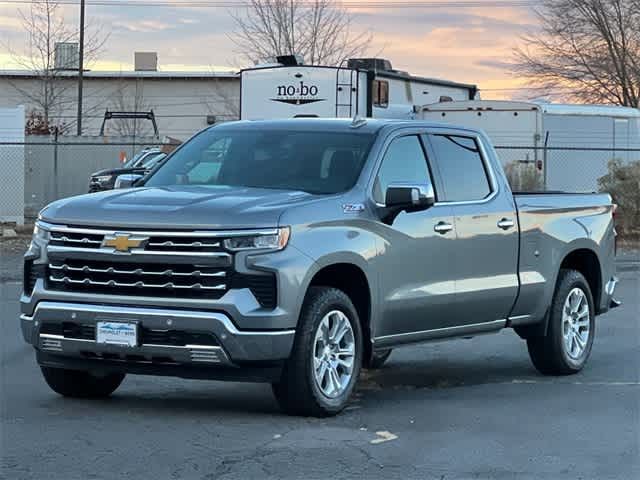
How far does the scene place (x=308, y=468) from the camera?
6844 millimetres

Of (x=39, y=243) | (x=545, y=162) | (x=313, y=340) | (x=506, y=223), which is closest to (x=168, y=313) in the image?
(x=313, y=340)

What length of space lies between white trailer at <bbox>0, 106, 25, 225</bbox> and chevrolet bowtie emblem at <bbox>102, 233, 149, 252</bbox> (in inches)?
825

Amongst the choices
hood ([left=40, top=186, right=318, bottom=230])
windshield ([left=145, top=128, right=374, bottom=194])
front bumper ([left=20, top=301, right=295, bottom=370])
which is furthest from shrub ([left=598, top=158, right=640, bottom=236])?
front bumper ([left=20, top=301, right=295, bottom=370])

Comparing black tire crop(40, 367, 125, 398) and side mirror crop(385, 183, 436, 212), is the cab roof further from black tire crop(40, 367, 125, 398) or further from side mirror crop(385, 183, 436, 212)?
black tire crop(40, 367, 125, 398)

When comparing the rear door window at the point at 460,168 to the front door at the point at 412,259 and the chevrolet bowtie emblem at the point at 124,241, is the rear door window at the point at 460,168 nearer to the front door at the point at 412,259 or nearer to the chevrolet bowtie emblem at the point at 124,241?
the front door at the point at 412,259

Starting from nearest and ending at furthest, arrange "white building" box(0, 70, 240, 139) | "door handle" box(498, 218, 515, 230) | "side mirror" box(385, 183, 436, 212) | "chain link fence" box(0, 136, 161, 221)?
"side mirror" box(385, 183, 436, 212) < "door handle" box(498, 218, 515, 230) < "chain link fence" box(0, 136, 161, 221) < "white building" box(0, 70, 240, 139)

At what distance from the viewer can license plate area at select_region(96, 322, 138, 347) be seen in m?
7.80

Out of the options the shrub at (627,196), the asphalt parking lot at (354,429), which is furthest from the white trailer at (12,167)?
the asphalt parking lot at (354,429)

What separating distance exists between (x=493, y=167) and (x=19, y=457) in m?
4.63

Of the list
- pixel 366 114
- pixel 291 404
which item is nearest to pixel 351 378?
pixel 291 404

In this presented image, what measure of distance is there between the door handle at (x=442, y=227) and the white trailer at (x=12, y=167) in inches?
800

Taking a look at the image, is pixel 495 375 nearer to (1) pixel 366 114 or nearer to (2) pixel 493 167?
(2) pixel 493 167

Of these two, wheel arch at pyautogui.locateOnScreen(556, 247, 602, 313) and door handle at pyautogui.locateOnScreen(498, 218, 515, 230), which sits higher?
door handle at pyautogui.locateOnScreen(498, 218, 515, 230)

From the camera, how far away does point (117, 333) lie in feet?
25.8
